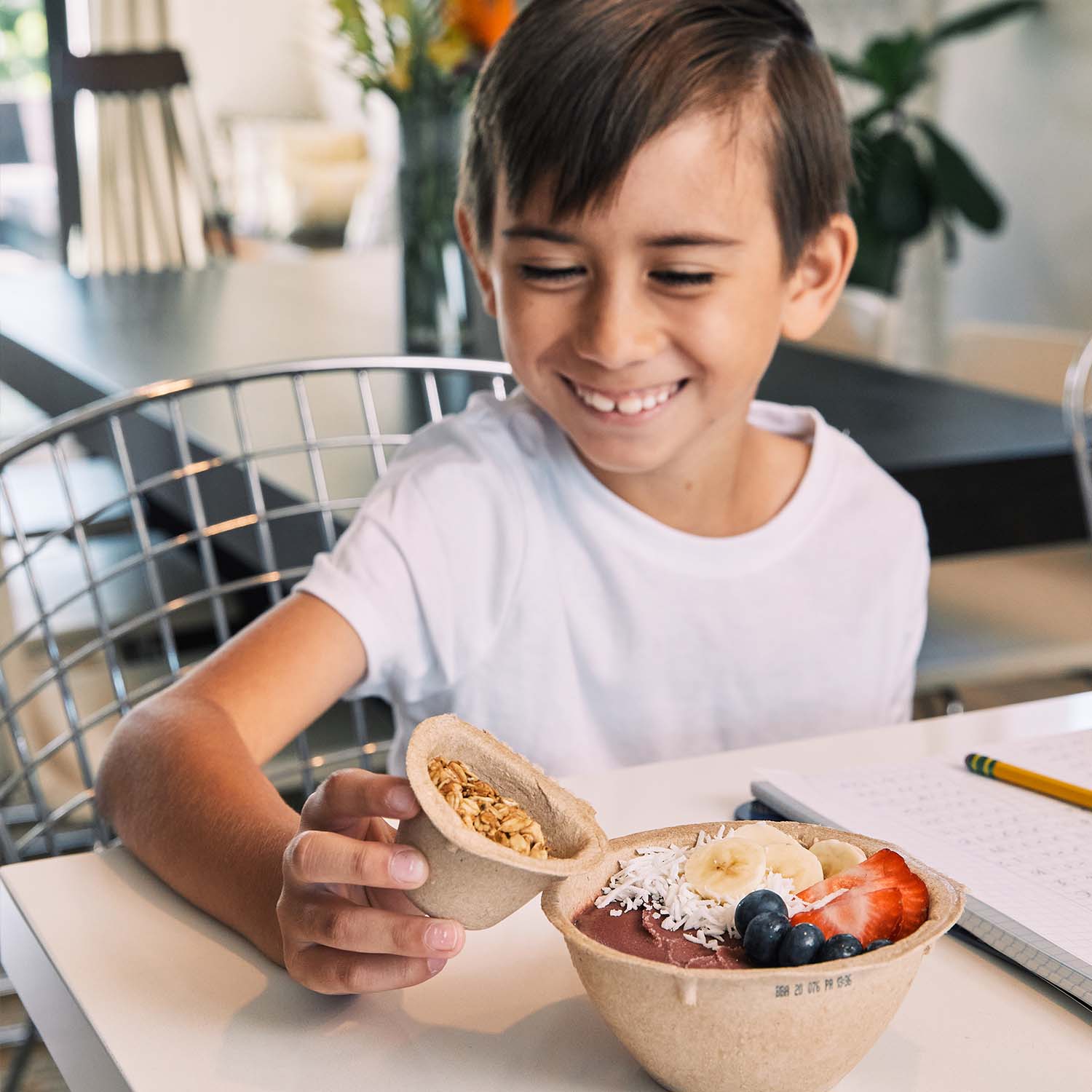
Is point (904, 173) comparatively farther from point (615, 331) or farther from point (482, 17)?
point (615, 331)

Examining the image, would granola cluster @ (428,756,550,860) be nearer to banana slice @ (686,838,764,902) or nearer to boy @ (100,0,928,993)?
banana slice @ (686,838,764,902)

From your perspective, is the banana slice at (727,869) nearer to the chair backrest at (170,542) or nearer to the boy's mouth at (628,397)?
the boy's mouth at (628,397)

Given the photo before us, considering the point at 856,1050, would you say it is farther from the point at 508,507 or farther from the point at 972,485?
the point at 972,485

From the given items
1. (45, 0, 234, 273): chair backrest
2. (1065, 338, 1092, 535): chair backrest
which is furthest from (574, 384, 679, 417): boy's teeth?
(45, 0, 234, 273): chair backrest

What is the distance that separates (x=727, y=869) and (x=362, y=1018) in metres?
0.16

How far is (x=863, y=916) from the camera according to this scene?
508 mm

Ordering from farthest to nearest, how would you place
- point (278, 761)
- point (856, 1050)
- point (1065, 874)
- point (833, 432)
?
point (278, 761), point (833, 432), point (1065, 874), point (856, 1050)

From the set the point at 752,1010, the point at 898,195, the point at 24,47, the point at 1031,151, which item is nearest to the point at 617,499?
the point at 752,1010

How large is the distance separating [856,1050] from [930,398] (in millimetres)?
1445

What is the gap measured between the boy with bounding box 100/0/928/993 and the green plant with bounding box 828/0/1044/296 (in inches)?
110

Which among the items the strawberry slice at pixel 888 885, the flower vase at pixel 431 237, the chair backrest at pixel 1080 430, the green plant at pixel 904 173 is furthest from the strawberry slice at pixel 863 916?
the green plant at pixel 904 173

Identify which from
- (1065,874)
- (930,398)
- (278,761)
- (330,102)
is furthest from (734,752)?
(330,102)

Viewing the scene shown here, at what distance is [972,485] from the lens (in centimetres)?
155

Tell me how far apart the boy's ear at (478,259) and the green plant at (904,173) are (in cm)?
283
